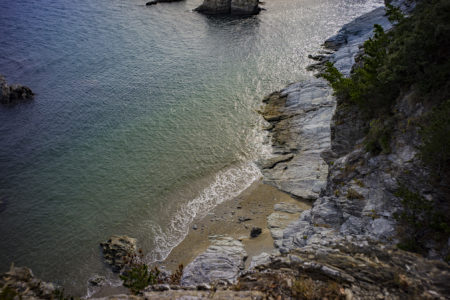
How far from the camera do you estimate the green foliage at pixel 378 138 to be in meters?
16.4

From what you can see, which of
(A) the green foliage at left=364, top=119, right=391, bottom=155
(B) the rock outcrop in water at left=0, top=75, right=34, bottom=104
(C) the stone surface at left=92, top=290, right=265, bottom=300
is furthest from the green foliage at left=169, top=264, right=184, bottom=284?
(B) the rock outcrop in water at left=0, top=75, right=34, bottom=104

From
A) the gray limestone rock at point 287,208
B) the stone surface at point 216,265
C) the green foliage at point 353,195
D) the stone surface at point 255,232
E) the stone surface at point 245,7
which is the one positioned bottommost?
the stone surface at point 216,265

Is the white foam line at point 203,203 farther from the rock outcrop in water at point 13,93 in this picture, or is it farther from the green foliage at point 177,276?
the rock outcrop in water at point 13,93

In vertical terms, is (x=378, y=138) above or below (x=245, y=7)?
below

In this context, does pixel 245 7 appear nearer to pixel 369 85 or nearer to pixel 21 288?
pixel 369 85

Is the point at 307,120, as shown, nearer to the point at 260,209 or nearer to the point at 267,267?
the point at 260,209

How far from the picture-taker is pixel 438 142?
1284 centimetres

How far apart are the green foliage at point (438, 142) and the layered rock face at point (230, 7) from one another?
6050 cm

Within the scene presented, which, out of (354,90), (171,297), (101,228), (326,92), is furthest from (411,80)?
(101,228)

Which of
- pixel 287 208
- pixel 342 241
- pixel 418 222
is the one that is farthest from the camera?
pixel 287 208


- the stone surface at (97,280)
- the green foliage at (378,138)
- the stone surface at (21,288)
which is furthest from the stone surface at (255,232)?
the stone surface at (21,288)

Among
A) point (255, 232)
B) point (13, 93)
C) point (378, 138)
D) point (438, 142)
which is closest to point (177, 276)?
point (255, 232)

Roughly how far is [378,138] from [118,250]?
66.5ft

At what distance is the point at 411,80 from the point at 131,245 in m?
22.6
